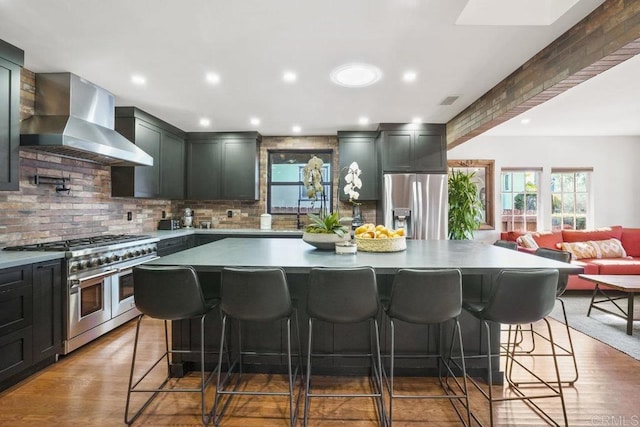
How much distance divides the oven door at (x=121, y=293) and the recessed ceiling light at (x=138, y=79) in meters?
1.92

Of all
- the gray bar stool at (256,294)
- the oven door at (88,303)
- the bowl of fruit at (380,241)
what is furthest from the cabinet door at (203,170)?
the gray bar stool at (256,294)

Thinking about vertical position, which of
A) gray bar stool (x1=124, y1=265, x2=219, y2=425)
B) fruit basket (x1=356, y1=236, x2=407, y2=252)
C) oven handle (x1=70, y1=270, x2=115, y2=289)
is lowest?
oven handle (x1=70, y1=270, x2=115, y2=289)

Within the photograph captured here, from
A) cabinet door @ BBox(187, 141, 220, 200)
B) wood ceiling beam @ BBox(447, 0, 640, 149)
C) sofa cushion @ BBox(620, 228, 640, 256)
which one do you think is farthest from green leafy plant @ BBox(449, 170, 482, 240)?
cabinet door @ BBox(187, 141, 220, 200)

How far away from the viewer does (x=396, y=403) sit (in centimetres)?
203

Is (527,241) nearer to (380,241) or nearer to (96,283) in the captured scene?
(380,241)

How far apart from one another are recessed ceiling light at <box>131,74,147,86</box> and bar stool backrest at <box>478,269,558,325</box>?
11.4 feet

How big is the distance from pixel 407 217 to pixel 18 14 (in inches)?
177

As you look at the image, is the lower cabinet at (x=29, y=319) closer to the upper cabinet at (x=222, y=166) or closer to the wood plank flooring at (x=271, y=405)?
the wood plank flooring at (x=271, y=405)

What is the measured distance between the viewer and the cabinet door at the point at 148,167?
4.07 metres

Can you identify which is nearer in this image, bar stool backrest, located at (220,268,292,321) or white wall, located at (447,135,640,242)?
bar stool backrest, located at (220,268,292,321)

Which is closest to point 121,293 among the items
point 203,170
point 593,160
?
point 203,170

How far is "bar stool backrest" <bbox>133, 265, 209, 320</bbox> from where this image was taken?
178cm

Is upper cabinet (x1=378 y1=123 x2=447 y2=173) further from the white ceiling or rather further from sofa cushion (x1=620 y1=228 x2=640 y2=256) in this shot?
sofa cushion (x1=620 y1=228 x2=640 y2=256)

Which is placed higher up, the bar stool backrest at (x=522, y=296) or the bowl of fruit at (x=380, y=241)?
the bowl of fruit at (x=380, y=241)
